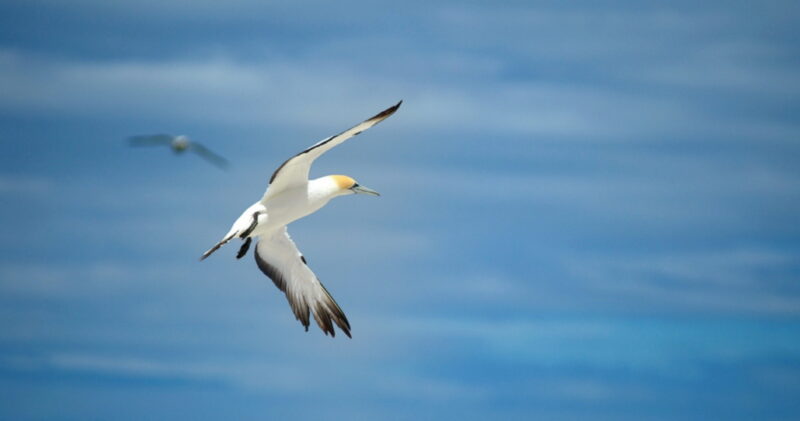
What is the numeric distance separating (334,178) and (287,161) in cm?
214

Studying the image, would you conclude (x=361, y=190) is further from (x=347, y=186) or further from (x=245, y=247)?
(x=245, y=247)

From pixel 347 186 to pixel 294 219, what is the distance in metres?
1.40

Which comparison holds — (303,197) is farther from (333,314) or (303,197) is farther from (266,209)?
(333,314)

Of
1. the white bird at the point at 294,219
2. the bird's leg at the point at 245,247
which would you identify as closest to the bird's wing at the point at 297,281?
the white bird at the point at 294,219

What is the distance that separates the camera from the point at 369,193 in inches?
1011

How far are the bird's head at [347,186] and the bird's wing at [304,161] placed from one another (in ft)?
2.70

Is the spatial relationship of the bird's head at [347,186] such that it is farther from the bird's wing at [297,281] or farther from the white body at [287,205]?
the bird's wing at [297,281]

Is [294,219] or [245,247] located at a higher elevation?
[294,219]

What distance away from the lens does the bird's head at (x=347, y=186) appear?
82.5 ft

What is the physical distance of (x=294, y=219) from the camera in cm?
2502

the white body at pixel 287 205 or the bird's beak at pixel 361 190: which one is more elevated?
the bird's beak at pixel 361 190

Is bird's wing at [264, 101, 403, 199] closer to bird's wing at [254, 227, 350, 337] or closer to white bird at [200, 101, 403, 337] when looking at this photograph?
white bird at [200, 101, 403, 337]

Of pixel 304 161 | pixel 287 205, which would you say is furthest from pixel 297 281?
pixel 304 161

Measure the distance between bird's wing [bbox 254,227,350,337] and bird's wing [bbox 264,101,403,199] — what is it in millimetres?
2210
